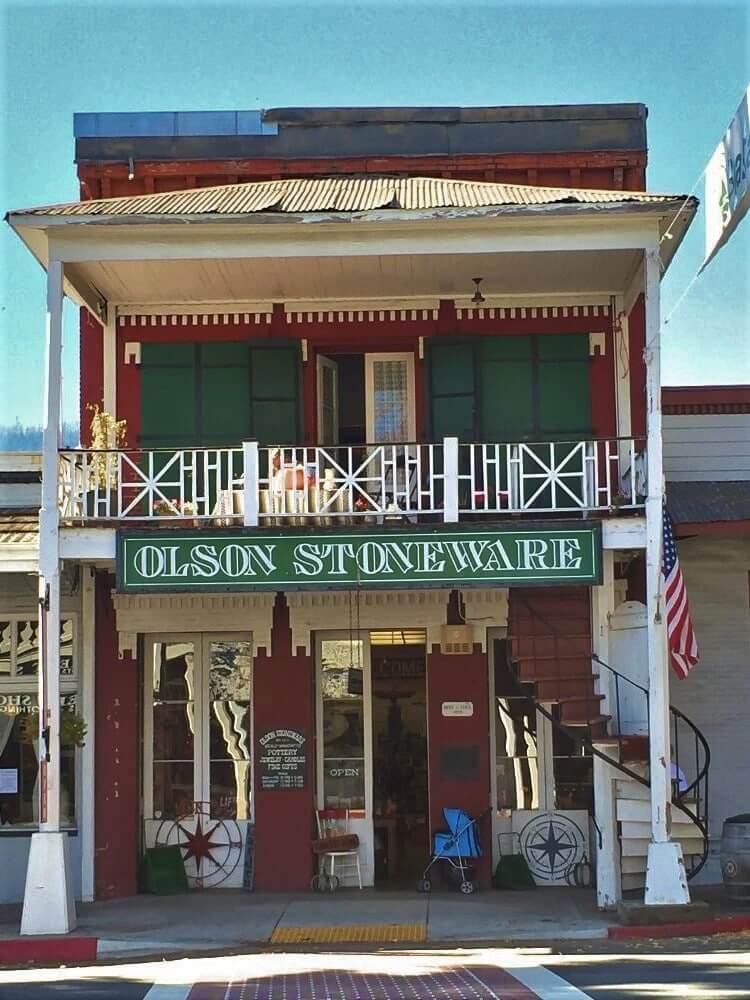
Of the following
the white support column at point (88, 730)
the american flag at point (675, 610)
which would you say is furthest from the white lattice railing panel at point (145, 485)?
the american flag at point (675, 610)

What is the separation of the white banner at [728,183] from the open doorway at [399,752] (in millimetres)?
6722

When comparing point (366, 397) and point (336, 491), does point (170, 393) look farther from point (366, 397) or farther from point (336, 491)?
point (336, 491)

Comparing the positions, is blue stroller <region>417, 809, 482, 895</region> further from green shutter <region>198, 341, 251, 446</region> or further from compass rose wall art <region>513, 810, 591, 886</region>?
green shutter <region>198, 341, 251, 446</region>

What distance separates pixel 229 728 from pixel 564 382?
5289 mm

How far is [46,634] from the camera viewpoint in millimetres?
14008

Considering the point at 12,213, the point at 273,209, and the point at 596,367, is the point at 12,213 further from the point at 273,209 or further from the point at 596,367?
the point at 596,367

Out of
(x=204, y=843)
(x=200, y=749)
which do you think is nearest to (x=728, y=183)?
(x=200, y=749)

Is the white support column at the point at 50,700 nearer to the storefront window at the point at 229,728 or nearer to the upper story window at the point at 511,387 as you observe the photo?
the storefront window at the point at 229,728

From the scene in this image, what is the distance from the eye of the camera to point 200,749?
16609 millimetres

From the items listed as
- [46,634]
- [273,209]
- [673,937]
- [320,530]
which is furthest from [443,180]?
[673,937]

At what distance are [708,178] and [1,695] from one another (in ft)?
30.9

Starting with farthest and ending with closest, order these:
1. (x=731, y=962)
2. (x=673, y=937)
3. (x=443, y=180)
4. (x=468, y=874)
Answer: (x=443, y=180), (x=468, y=874), (x=673, y=937), (x=731, y=962)

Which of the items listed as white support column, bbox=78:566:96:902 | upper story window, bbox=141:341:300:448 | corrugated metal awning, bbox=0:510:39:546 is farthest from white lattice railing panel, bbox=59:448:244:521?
white support column, bbox=78:566:96:902

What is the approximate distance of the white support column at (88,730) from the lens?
15.9 meters
